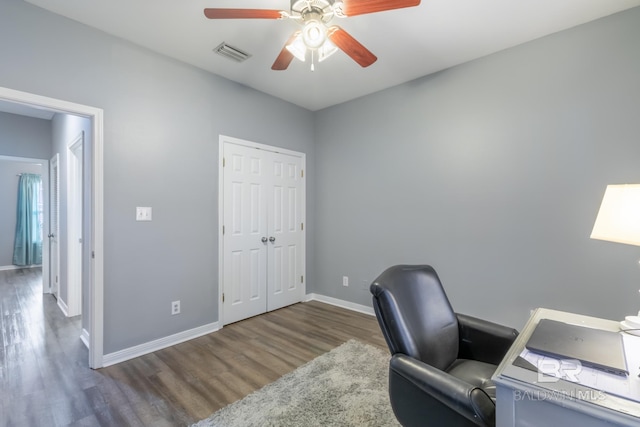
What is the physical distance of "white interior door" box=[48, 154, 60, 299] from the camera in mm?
4016

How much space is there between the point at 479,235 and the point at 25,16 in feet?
13.2

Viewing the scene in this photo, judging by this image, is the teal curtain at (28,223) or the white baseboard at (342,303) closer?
the white baseboard at (342,303)

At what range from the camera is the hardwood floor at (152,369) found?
182cm

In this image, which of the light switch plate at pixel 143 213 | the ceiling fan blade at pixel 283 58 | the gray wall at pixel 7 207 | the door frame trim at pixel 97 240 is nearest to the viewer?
the ceiling fan blade at pixel 283 58

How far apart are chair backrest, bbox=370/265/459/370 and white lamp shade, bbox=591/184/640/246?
31.5 inches

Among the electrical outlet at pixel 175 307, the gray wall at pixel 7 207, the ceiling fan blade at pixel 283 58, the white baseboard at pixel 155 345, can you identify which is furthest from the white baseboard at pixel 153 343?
the gray wall at pixel 7 207

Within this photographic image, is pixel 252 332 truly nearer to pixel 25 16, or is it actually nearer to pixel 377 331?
pixel 377 331

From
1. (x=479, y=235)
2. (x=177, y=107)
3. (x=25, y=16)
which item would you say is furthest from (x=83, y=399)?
(x=479, y=235)

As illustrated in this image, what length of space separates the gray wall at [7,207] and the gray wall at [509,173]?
7.32 m

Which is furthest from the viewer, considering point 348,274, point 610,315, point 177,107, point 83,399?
point 348,274

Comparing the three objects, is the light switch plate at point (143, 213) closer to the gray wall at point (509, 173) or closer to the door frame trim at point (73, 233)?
the door frame trim at point (73, 233)

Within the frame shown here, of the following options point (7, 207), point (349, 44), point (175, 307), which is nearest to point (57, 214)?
point (175, 307)

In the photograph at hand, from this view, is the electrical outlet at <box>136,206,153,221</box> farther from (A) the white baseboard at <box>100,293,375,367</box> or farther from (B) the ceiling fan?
(B) the ceiling fan

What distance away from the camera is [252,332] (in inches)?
119
